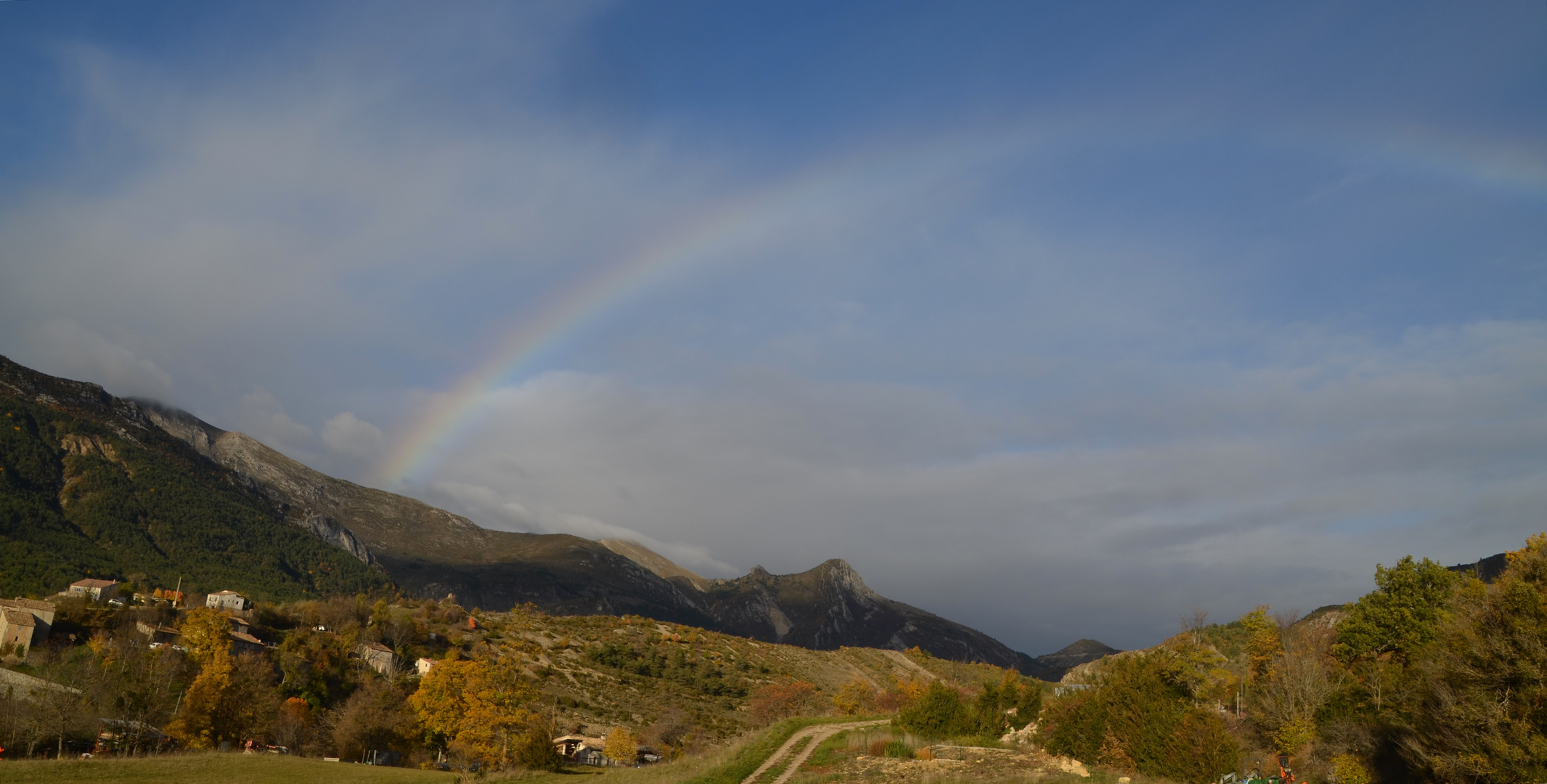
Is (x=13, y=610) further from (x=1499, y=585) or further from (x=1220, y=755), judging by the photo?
(x=1499, y=585)

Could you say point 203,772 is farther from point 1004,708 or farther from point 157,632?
point 157,632

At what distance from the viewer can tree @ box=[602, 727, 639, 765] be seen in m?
75.9

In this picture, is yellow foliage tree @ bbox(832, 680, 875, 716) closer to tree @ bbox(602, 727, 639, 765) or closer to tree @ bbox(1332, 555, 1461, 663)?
tree @ bbox(602, 727, 639, 765)

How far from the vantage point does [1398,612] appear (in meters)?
50.5

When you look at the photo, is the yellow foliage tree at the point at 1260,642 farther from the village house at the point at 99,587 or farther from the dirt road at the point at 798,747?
the village house at the point at 99,587

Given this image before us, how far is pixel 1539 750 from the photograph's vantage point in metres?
21.9

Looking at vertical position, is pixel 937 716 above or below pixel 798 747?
above

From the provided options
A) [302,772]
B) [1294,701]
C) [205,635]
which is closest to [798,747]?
[302,772]

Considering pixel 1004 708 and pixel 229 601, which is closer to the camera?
pixel 1004 708

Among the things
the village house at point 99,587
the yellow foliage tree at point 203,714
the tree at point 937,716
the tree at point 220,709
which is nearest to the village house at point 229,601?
the village house at point 99,587

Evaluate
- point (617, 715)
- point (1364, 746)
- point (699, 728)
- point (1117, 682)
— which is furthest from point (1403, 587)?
point (617, 715)

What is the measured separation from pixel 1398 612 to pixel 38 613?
11894 cm

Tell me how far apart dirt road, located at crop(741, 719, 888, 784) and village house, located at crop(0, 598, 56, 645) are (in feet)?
272

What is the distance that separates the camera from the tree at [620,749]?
75.9m
